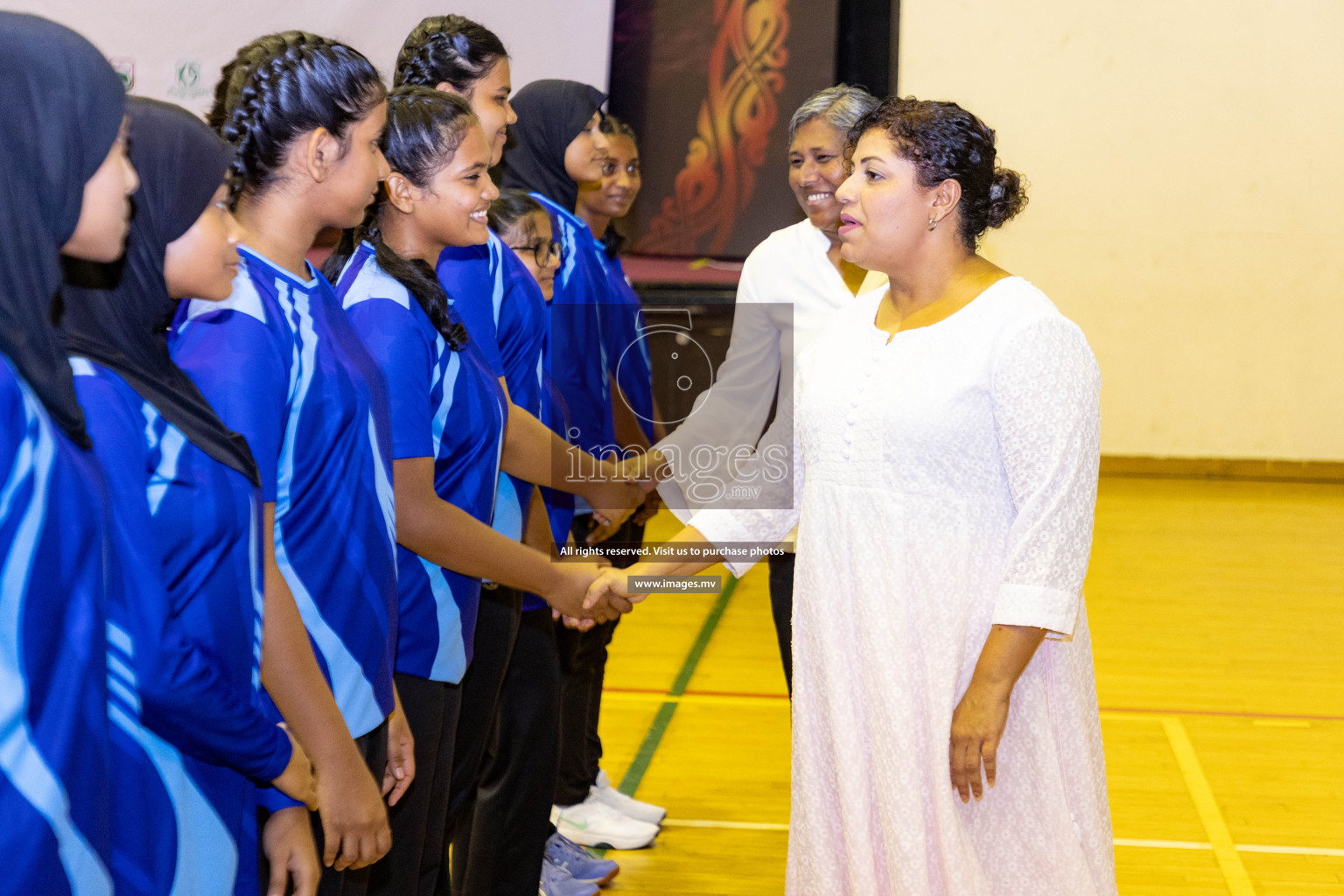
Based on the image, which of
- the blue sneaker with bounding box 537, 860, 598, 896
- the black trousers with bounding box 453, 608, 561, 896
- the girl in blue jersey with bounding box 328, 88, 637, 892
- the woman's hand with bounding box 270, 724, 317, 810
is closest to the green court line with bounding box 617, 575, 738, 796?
the blue sneaker with bounding box 537, 860, 598, 896

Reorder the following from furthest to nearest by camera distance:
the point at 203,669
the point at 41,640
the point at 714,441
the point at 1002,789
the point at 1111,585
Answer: the point at 1111,585, the point at 714,441, the point at 1002,789, the point at 203,669, the point at 41,640

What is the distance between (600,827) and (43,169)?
2211mm

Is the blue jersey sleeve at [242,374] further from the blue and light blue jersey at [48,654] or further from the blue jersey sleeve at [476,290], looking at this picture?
the blue jersey sleeve at [476,290]

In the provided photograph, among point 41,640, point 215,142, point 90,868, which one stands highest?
point 215,142

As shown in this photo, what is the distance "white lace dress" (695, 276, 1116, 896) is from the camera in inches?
59.0

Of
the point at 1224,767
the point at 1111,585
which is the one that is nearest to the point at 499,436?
the point at 1224,767

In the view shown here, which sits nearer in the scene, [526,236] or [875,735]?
[875,735]

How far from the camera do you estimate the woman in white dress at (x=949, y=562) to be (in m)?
1.51

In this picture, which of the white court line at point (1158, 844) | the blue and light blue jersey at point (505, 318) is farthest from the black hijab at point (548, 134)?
the white court line at point (1158, 844)

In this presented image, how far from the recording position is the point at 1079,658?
1626 mm

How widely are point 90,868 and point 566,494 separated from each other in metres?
1.65

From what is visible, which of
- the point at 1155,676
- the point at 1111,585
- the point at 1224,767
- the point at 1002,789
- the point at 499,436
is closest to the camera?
the point at 1002,789

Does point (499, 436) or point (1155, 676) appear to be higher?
point (499, 436)

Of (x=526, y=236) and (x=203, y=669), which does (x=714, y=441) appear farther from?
(x=203, y=669)
